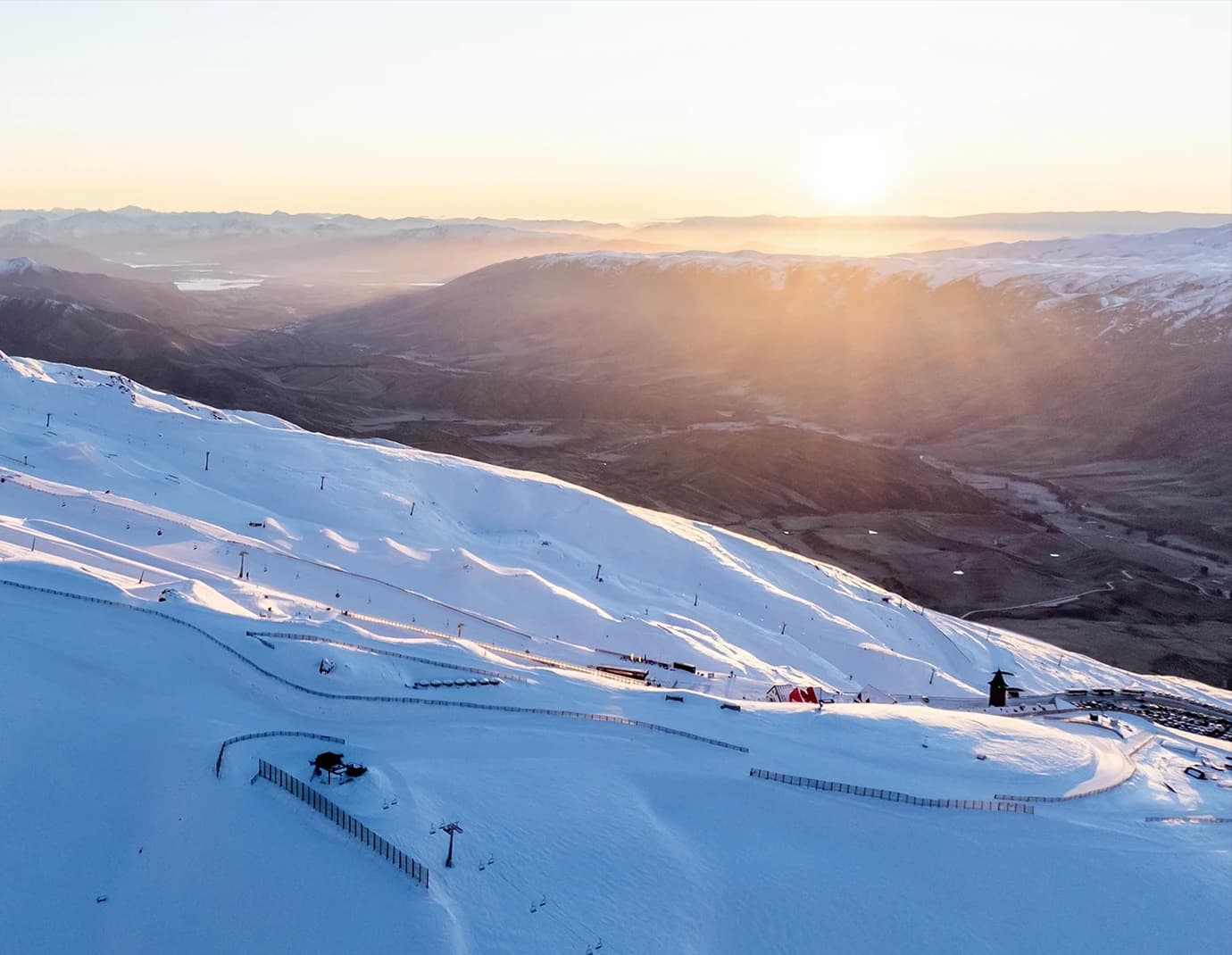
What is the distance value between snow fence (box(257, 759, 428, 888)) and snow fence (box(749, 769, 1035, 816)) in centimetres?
885

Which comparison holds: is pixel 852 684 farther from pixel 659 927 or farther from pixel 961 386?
pixel 961 386

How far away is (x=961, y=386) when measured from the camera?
141 metres

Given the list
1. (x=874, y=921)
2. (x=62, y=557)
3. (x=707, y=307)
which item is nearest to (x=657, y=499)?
(x=62, y=557)

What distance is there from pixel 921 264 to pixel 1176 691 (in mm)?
162849

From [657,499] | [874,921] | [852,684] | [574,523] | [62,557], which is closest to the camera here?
[874,921]

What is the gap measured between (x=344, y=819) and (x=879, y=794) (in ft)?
39.1

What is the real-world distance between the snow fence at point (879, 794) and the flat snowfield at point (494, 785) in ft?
0.72

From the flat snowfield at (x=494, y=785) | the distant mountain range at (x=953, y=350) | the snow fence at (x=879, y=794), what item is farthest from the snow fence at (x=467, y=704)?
the distant mountain range at (x=953, y=350)

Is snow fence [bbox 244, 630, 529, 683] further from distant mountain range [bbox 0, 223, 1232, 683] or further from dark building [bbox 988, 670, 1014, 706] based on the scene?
distant mountain range [bbox 0, 223, 1232, 683]

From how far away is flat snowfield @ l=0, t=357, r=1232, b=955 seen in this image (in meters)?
18.1

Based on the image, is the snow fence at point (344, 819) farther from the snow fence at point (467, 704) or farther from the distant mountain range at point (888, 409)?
the distant mountain range at point (888, 409)

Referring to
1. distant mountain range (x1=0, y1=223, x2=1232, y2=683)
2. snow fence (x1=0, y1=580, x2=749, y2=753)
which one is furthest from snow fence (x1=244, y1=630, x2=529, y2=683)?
distant mountain range (x1=0, y1=223, x2=1232, y2=683)

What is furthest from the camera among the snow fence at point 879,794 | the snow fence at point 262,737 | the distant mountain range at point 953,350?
the distant mountain range at point 953,350

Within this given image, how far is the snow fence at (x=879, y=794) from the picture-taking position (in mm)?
23969
